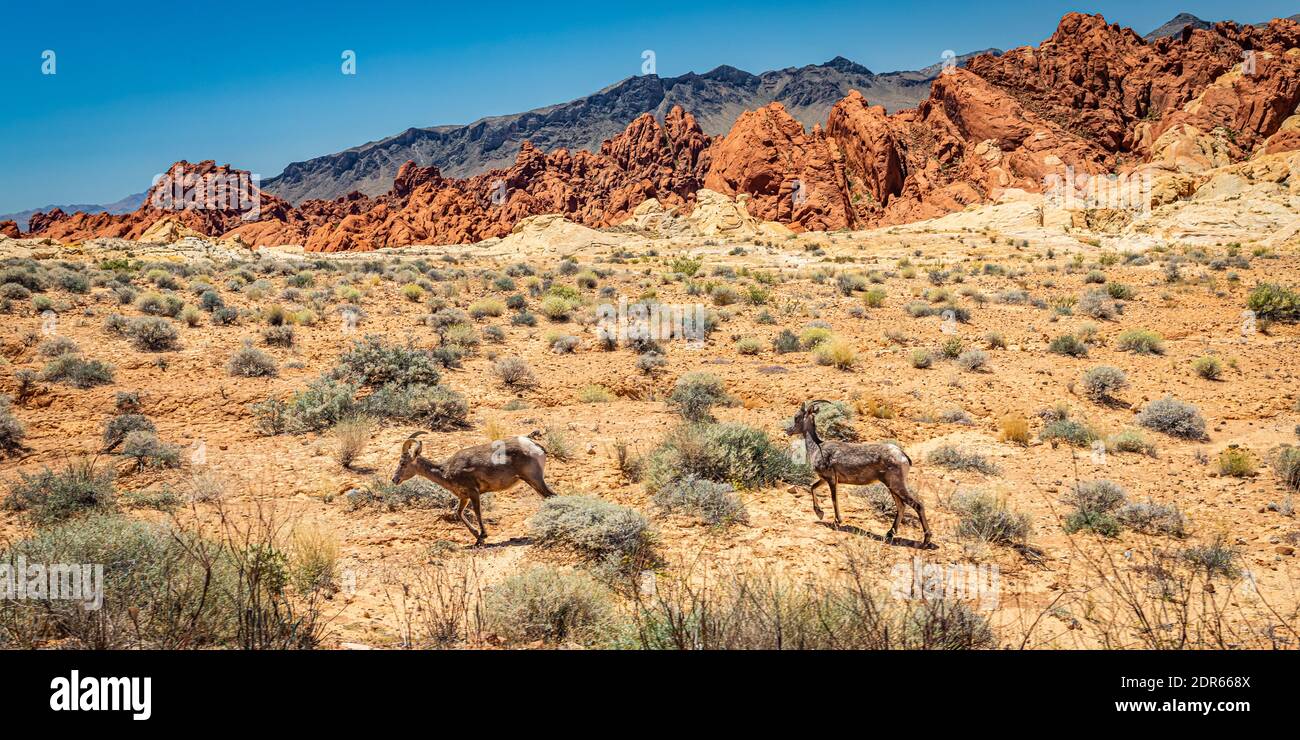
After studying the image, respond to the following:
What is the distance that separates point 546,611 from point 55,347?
45.2 feet

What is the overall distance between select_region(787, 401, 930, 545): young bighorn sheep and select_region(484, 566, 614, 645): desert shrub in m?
2.90

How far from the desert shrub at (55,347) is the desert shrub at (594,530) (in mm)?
12125

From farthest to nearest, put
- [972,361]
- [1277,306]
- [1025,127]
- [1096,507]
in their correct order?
[1025,127] < [1277,306] < [972,361] < [1096,507]

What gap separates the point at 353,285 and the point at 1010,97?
68614 millimetres

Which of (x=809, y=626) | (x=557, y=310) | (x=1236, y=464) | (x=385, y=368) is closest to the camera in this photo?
(x=809, y=626)

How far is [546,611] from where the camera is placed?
4.21 metres

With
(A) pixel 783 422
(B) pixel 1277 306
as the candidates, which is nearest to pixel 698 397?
(A) pixel 783 422

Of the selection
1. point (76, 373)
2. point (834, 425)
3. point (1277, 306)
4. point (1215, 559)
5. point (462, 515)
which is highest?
point (1277, 306)

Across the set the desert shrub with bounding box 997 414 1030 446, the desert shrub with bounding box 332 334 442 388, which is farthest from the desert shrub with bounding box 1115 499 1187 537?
the desert shrub with bounding box 332 334 442 388

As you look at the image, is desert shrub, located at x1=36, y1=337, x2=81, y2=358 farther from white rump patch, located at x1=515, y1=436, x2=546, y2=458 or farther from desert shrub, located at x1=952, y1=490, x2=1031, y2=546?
desert shrub, located at x1=952, y1=490, x2=1031, y2=546

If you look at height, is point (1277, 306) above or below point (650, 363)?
above

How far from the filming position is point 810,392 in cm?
1195

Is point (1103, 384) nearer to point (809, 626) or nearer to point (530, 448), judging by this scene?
point (530, 448)

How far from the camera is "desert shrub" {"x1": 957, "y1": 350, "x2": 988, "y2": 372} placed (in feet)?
43.3
